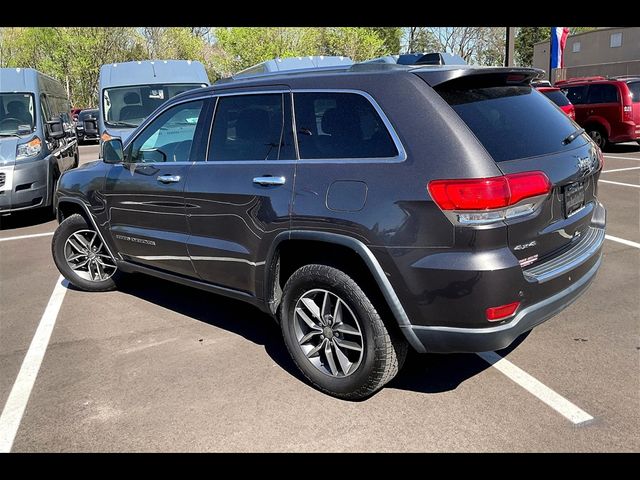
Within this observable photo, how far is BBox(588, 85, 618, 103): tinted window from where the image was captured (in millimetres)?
13521

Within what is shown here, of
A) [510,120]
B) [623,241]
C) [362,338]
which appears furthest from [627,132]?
[362,338]

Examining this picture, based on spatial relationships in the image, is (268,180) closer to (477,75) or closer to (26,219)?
(477,75)

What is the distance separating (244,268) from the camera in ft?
11.8

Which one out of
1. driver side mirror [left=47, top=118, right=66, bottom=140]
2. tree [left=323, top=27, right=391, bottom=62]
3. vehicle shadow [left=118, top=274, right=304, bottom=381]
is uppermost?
tree [left=323, top=27, right=391, bottom=62]

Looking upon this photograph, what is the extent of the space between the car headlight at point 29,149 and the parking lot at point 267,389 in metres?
4.14

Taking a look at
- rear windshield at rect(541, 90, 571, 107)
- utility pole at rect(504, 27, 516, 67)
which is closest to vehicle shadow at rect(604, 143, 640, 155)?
rear windshield at rect(541, 90, 571, 107)

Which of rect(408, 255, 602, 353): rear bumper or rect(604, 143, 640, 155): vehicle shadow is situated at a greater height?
rect(604, 143, 640, 155): vehicle shadow

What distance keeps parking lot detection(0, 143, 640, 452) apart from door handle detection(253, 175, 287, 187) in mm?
1202

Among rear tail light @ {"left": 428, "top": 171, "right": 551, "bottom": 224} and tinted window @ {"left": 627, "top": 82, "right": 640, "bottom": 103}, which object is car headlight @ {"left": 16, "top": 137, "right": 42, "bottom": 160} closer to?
rear tail light @ {"left": 428, "top": 171, "right": 551, "bottom": 224}

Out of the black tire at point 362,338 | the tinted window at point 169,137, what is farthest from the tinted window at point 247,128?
the black tire at point 362,338

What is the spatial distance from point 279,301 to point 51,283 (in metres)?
3.26
